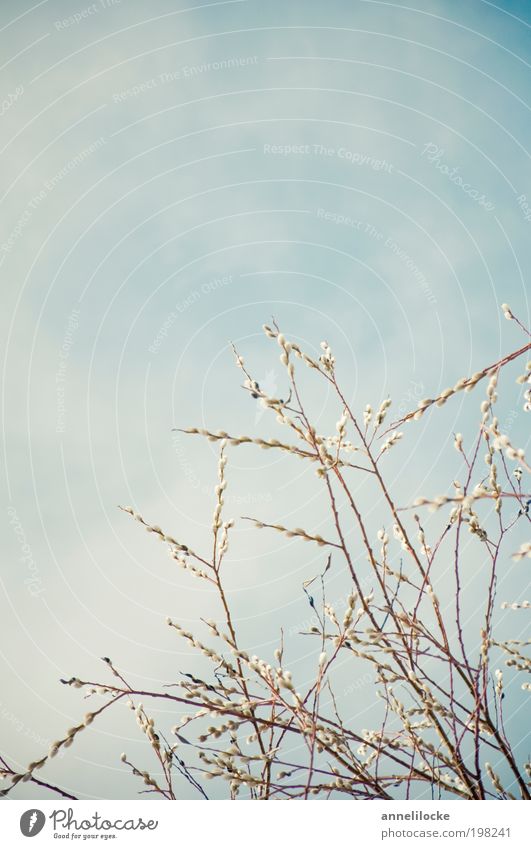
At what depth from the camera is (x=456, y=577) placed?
1.21 metres
